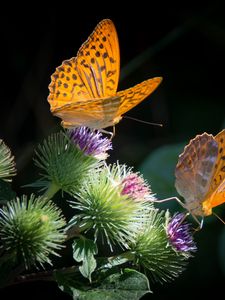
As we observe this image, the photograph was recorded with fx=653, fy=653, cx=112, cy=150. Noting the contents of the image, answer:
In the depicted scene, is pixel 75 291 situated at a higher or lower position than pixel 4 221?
lower

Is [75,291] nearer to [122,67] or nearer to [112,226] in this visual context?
[112,226]

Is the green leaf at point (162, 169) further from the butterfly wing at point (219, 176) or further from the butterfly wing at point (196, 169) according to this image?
the butterfly wing at point (219, 176)

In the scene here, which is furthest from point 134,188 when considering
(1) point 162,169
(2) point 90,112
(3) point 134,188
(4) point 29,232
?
(1) point 162,169

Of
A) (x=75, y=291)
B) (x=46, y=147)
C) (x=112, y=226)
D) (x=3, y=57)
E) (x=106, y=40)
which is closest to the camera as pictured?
(x=75, y=291)

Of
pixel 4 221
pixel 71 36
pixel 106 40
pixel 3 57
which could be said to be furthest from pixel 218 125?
pixel 4 221

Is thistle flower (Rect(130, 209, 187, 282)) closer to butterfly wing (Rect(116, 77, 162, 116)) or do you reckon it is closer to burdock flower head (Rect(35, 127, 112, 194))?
burdock flower head (Rect(35, 127, 112, 194))

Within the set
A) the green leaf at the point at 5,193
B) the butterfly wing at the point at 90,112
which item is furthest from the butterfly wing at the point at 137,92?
the green leaf at the point at 5,193

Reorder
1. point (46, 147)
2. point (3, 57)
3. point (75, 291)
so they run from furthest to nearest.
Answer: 1. point (3, 57)
2. point (46, 147)
3. point (75, 291)

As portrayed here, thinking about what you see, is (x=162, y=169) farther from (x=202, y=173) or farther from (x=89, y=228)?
(x=89, y=228)
